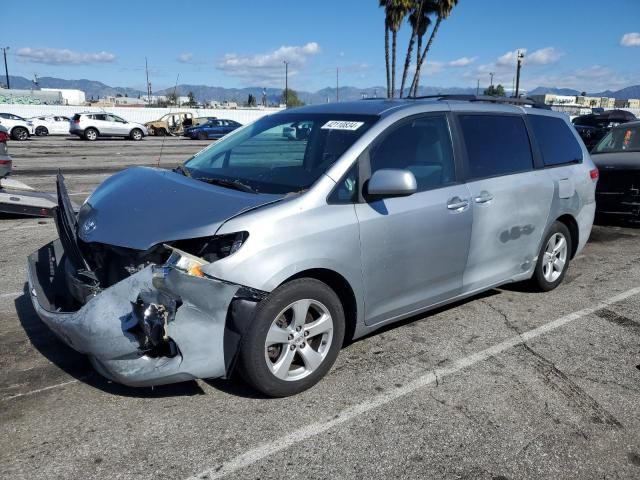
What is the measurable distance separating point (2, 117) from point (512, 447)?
33378mm

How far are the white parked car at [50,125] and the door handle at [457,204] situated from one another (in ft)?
121

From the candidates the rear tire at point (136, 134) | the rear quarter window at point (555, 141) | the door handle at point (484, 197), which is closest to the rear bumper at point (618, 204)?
the rear quarter window at point (555, 141)

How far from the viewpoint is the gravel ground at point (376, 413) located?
2803mm

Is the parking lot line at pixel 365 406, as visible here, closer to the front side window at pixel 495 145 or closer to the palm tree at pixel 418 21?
the front side window at pixel 495 145

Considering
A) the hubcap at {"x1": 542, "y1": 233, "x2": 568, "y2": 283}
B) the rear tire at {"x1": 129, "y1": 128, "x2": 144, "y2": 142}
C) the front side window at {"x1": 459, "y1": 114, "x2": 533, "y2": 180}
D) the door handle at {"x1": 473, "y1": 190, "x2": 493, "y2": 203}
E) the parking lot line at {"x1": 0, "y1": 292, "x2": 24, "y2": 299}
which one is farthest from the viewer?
the rear tire at {"x1": 129, "y1": 128, "x2": 144, "y2": 142}

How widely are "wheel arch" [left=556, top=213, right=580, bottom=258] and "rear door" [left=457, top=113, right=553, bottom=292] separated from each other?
469 millimetres

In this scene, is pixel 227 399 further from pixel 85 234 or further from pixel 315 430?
pixel 85 234

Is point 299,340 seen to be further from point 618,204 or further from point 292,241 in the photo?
point 618,204

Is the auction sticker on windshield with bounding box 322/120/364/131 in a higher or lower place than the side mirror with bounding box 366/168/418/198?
higher

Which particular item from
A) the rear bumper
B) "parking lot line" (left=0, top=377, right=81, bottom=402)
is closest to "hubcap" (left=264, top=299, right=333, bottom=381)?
"parking lot line" (left=0, top=377, right=81, bottom=402)

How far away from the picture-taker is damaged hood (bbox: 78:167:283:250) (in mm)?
3160

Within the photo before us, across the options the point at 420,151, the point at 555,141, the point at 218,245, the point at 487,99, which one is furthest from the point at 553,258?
the point at 218,245

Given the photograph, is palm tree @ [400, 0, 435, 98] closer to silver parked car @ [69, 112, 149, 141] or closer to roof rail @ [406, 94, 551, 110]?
silver parked car @ [69, 112, 149, 141]

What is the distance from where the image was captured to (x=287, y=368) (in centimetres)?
336
